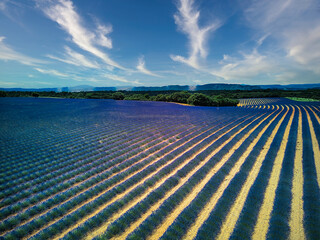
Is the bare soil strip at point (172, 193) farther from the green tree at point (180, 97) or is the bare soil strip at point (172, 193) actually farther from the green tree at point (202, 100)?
the green tree at point (180, 97)

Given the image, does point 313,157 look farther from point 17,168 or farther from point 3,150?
point 3,150

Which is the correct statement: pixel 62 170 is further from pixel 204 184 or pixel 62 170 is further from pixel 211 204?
pixel 211 204

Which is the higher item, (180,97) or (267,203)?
(180,97)

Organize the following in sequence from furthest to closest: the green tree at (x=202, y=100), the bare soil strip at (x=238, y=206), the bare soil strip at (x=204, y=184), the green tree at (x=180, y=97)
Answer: the green tree at (x=180, y=97) < the green tree at (x=202, y=100) < the bare soil strip at (x=204, y=184) < the bare soil strip at (x=238, y=206)

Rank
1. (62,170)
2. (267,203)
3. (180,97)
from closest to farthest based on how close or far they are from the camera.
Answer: (267,203), (62,170), (180,97)

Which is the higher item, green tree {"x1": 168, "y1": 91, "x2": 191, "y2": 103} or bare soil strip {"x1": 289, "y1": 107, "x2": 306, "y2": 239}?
green tree {"x1": 168, "y1": 91, "x2": 191, "y2": 103}

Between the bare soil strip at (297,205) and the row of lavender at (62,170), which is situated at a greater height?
the bare soil strip at (297,205)

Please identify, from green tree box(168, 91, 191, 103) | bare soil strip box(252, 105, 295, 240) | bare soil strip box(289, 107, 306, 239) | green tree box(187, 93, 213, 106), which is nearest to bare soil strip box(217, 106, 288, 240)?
bare soil strip box(252, 105, 295, 240)

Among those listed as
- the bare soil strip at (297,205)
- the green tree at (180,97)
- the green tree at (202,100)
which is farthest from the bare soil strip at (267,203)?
the green tree at (180,97)

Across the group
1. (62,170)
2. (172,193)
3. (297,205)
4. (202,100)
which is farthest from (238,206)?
(202,100)

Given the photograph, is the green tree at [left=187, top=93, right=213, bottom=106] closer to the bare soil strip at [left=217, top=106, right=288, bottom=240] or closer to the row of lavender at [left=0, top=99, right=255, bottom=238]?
the row of lavender at [left=0, top=99, right=255, bottom=238]

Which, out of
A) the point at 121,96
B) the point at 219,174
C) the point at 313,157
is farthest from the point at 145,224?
the point at 121,96
